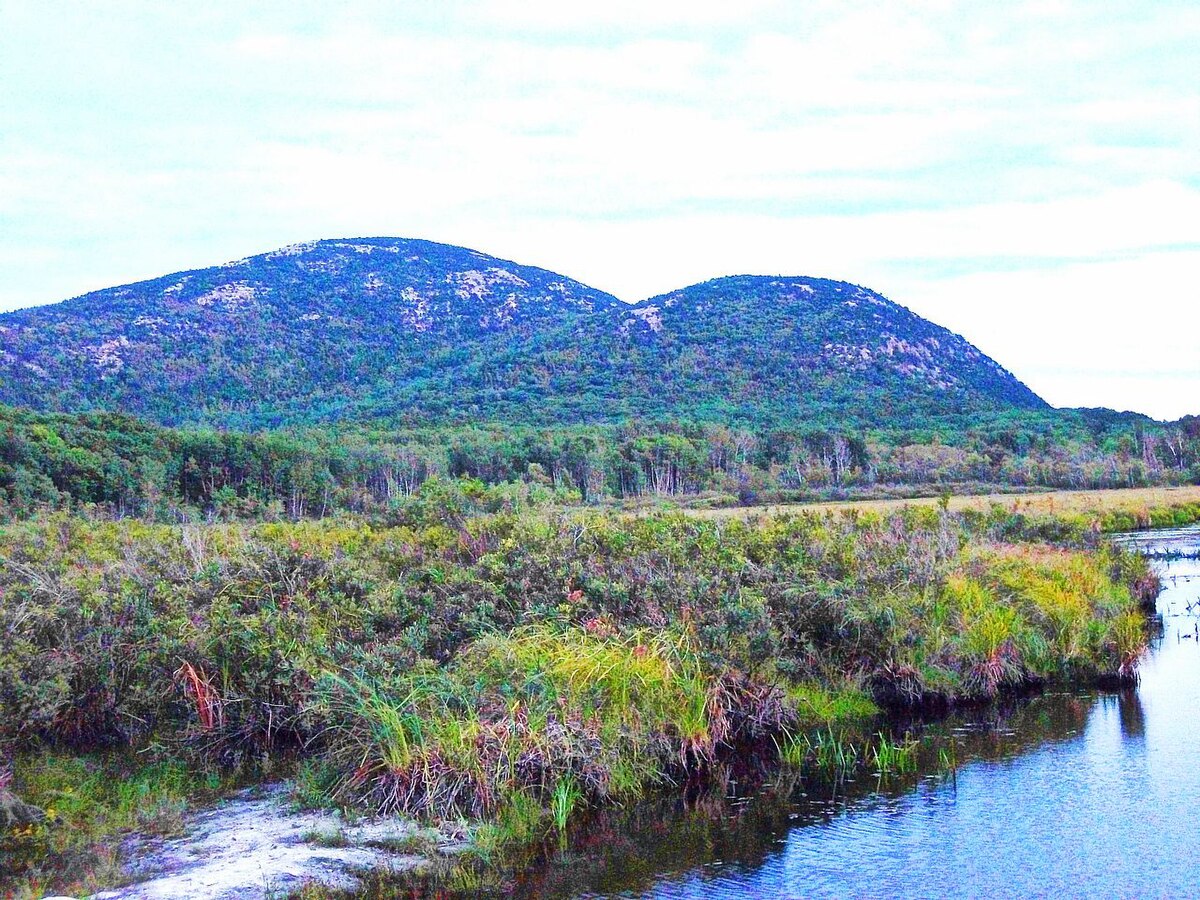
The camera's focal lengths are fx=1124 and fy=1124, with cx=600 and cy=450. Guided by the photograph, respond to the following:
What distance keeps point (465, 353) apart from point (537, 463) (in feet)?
193

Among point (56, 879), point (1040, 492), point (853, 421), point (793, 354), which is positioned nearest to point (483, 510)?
point (56, 879)

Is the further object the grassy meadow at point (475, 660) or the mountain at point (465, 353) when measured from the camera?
the mountain at point (465, 353)

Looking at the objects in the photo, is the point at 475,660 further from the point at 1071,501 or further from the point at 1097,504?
the point at 1071,501

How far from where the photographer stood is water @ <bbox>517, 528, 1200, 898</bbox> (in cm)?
967

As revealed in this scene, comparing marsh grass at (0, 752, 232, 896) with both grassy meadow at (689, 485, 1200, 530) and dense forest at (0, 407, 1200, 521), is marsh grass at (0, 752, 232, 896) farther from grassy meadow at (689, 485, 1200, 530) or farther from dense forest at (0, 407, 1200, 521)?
grassy meadow at (689, 485, 1200, 530)

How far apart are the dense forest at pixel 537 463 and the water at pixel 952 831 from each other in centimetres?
793

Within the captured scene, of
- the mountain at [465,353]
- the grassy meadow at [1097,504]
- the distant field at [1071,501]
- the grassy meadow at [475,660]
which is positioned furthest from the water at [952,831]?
the mountain at [465,353]

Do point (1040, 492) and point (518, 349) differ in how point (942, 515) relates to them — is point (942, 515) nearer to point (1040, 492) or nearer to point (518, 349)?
point (1040, 492)

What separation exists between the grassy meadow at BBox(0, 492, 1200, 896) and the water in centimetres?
77

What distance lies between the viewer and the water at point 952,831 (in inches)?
381

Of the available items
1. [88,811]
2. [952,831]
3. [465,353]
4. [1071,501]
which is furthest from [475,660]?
[465,353]

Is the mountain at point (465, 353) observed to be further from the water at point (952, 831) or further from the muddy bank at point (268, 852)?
the muddy bank at point (268, 852)

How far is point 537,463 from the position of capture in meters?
58.4

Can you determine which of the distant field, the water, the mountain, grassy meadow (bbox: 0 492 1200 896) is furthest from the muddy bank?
the mountain
